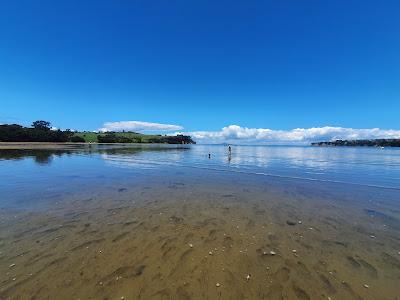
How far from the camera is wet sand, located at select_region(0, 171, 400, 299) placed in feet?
19.5

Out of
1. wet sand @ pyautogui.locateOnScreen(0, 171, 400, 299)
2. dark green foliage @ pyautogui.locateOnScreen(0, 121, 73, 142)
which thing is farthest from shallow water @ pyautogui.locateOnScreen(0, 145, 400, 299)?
dark green foliage @ pyautogui.locateOnScreen(0, 121, 73, 142)

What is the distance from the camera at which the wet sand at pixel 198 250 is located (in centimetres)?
594

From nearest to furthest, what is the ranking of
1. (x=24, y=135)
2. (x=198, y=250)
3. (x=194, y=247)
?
(x=198, y=250) < (x=194, y=247) < (x=24, y=135)

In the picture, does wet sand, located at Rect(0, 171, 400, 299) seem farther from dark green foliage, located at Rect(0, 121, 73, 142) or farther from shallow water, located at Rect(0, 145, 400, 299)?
dark green foliage, located at Rect(0, 121, 73, 142)

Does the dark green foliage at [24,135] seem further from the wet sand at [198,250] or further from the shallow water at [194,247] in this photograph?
the wet sand at [198,250]

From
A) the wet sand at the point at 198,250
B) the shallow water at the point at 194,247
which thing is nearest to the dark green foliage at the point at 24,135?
the shallow water at the point at 194,247

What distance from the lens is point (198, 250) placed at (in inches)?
316

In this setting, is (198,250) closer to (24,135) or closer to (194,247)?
(194,247)

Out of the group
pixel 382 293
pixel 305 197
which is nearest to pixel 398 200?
pixel 305 197

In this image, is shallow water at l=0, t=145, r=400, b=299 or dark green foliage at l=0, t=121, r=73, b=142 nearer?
shallow water at l=0, t=145, r=400, b=299

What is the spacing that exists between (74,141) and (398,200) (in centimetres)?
20912

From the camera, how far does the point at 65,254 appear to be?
7402mm

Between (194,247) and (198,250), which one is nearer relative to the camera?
(198,250)

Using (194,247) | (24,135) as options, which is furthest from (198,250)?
(24,135)
